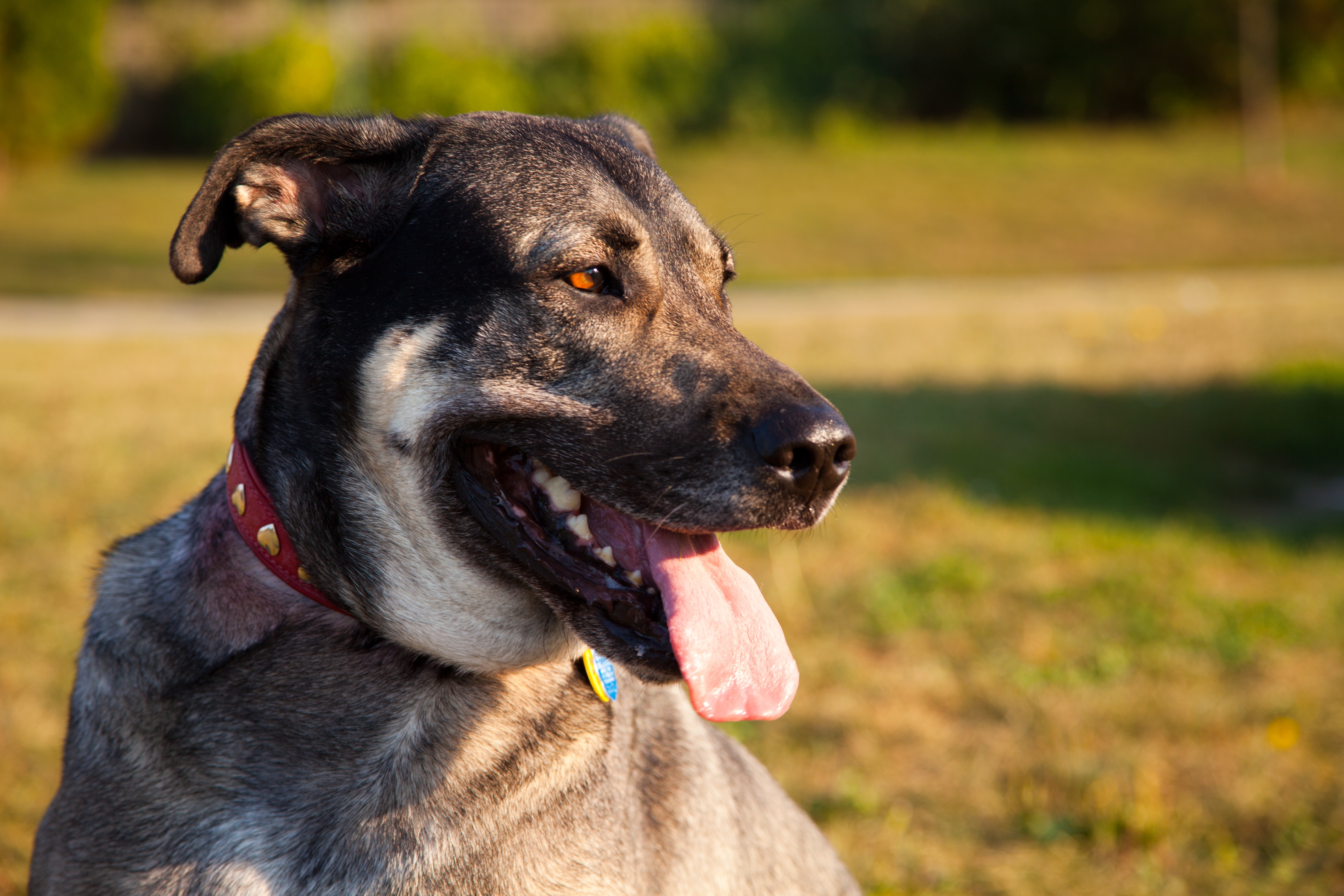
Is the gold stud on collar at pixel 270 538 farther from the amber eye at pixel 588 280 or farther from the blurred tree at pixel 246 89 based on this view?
the blurred tree at pixel 246 89

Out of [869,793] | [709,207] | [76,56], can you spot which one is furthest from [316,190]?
[76,56]

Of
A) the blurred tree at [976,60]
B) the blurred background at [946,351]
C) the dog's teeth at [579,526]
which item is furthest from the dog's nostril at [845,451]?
the blurred tree at [976,60]

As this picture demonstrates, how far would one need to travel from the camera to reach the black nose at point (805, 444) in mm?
2088

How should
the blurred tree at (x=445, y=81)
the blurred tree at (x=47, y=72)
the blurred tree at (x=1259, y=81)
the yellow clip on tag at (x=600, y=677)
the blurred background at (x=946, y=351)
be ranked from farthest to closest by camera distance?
the blurred tree at (x=445, y=81), the blurred tree at (x=1259, y=81), the blurred tree at (x=47, y=72), the blurred background at (x=946, y=351), the yellow clip on tag at (x=600, y=677)

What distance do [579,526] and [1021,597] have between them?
358cm

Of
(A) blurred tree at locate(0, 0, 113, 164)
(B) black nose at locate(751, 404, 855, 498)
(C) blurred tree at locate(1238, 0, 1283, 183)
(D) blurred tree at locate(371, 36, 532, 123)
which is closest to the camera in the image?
(B) black nose at locate(751, 404, 855, 498)

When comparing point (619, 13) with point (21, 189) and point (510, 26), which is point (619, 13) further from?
point (21, 189)

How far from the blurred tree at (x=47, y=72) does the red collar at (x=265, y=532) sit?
2284cm

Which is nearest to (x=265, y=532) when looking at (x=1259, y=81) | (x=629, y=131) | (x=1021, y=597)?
(x=629, y=131)

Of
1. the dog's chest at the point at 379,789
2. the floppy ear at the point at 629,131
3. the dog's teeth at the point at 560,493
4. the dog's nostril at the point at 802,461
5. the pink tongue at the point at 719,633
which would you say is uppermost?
the floppy ear at the point at 629,131

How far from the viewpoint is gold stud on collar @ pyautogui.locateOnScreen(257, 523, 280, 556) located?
223 centimetres

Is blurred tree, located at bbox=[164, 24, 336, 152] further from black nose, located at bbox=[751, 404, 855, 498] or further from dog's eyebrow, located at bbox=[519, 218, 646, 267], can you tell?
black nose, located at bbox=[751, 404, 855, 498]

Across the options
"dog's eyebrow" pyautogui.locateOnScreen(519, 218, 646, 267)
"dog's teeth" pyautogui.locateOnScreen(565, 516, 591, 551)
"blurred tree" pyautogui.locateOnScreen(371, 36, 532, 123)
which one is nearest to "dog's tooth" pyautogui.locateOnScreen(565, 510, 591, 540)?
"dog's teeth" pyautogui.locateOnScreen(565, 516, 591, 551)

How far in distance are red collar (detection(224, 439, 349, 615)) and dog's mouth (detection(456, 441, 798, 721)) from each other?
0.37m
